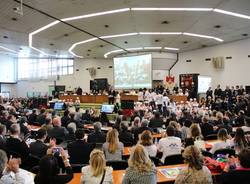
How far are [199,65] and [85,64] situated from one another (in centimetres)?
1259

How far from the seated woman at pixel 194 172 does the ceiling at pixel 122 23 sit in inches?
344

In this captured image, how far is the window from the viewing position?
1247 inches

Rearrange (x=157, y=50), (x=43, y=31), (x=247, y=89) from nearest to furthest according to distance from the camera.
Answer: (x=43, y=31) < (x=247, y=89) < (x=157, y=50)

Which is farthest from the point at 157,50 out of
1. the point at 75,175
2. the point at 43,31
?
the point at 75,175

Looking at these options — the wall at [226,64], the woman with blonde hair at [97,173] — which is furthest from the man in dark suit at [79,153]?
the wall at [226,64]

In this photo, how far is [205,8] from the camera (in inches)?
483

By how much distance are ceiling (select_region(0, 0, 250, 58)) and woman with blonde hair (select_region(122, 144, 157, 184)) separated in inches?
→ 337

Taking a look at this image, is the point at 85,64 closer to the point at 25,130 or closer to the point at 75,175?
the point at 25,130

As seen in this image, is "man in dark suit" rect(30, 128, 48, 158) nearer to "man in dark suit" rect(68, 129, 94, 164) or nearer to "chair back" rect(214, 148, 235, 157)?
"man in dark suit" rect(68, 129, 94, 164)

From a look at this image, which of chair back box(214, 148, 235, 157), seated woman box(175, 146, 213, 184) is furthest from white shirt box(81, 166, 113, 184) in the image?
chair back box(214, 148, 235, 157)

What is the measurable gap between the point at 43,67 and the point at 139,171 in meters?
30.4

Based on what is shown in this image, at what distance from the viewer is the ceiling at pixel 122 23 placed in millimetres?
11461

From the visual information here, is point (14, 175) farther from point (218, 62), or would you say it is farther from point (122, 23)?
point (218, 62)

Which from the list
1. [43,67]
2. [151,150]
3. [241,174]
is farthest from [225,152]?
[43,67]
